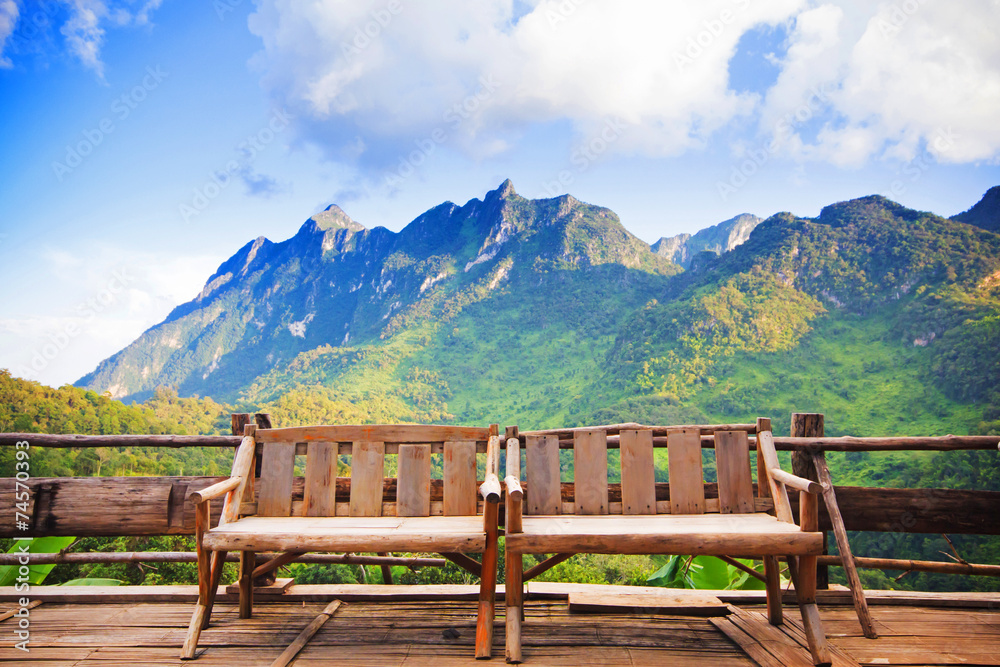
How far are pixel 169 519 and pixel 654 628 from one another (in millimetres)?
2348

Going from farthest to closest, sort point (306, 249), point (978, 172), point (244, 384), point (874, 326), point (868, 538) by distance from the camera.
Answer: point (306, 249) < point (244, 384) < point (978, 172) < point (874, 326) < point (868, 538)

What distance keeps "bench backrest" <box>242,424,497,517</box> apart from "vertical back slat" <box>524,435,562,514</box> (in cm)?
21

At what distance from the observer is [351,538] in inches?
72.0

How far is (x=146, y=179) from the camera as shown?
49.4 ft

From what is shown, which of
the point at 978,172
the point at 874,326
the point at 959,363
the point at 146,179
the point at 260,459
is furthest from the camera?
the point at 978,172

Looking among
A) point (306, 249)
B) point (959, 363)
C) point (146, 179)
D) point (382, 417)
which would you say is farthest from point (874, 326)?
point (306, 249)

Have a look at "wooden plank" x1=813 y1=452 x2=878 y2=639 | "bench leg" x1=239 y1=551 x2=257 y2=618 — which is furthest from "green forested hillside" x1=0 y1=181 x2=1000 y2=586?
"wooden plank" x1=813 y1=452 x2=878 y2=639

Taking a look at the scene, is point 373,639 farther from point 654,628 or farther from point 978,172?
point 978,172

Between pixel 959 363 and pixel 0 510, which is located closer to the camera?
pixel 0 510

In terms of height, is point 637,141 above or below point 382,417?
above

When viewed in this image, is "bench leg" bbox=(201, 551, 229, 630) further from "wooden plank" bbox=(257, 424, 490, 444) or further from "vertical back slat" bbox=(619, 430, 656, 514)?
"vertical back slat" bbox=(619, 430, 656, 514)

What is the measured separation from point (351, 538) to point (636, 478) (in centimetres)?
123

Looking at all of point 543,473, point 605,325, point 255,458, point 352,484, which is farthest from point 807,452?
point 605,325

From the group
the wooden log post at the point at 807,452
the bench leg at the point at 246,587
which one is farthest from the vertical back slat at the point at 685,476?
the bench leg at the point at 246,587
